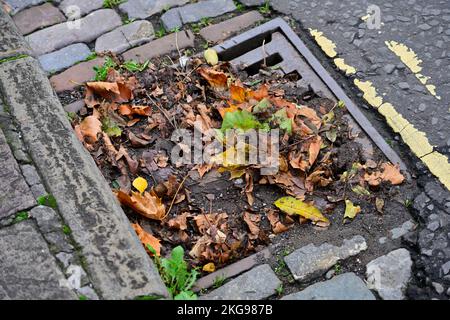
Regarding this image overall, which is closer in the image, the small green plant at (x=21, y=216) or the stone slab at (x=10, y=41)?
the small green plant at (x=21, y=216)

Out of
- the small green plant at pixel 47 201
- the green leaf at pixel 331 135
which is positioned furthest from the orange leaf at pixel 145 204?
the green leaf at pixel 331 135

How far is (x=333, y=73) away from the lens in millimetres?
3189

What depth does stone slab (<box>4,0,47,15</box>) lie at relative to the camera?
3.52m

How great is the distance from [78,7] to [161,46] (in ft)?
2.15

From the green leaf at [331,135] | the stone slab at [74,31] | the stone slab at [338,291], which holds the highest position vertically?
A: the stone slab at [74,31]

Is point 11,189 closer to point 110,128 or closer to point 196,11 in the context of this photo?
point 110,128

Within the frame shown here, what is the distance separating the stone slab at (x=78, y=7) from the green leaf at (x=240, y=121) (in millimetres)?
1317

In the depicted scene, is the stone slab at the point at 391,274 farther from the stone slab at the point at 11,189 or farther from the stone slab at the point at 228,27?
the stone slab at the point at 228,27

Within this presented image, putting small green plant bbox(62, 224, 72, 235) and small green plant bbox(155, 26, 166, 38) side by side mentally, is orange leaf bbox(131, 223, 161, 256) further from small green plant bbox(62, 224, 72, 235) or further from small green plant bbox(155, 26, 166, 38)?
small green plant bbox(155, 26, 166, 38)

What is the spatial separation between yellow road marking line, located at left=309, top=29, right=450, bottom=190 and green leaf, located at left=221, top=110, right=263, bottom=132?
0.68 metres

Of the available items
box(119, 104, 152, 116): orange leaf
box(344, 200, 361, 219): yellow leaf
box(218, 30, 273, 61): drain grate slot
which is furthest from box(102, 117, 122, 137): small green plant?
box(344, 200, 361, 219): yellow leaf

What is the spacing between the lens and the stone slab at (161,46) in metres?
3.25

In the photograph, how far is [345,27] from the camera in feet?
11.2

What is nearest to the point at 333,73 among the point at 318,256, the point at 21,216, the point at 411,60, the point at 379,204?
the point at 411,60
